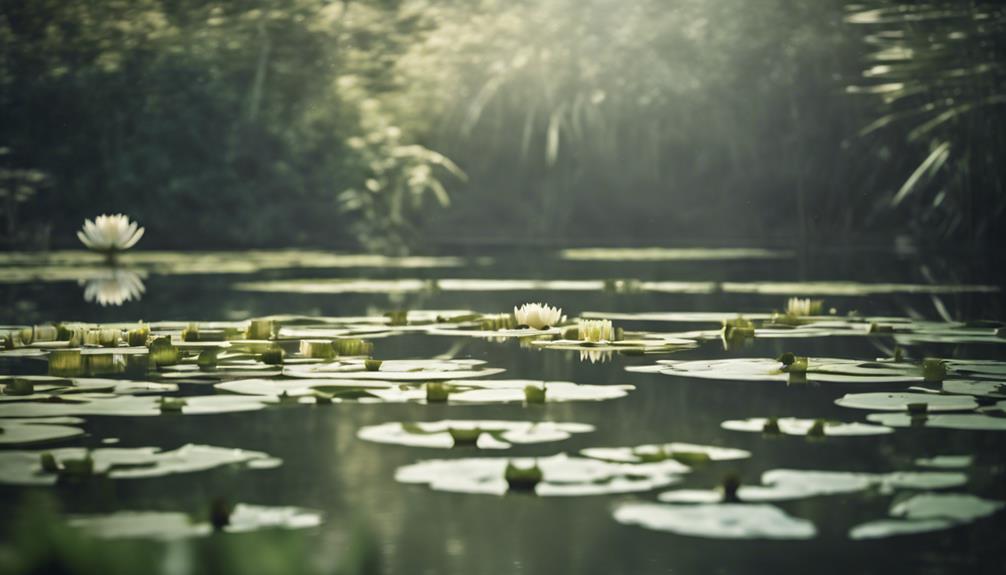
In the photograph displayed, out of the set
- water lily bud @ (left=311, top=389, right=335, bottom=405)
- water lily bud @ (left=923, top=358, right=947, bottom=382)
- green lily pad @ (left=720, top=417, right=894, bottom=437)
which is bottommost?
green lily pad @ (left=720, top=417, right=894, bottom=437)

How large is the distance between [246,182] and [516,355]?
1568cm

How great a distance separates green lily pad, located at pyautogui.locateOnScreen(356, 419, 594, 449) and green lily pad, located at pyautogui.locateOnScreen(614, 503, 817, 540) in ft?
2.92

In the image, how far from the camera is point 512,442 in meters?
4.39

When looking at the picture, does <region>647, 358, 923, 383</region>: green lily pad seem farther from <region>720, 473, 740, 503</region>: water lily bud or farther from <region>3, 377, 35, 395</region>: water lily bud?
<region>3, 377, 35, 395</region>: water lily bud

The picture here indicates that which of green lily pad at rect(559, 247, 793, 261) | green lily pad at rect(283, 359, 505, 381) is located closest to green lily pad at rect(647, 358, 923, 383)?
green lily pad at rect(283, 359, 505, 381)

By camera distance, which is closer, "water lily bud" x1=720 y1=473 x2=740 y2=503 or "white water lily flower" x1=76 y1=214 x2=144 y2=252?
"water lily bud" x1=720 y1=473 x2=740 y2=503

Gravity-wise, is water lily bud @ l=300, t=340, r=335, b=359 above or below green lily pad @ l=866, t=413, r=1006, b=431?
above

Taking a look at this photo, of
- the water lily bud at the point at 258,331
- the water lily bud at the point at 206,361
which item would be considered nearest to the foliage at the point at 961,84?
the water lily bud at the point at 258,331

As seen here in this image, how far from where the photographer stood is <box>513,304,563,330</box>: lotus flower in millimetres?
7270

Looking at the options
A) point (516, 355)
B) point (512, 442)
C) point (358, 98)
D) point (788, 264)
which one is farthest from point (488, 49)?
point (512, 442)

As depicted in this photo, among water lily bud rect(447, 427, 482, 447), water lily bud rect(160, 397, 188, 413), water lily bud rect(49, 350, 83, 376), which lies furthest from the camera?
water lily bud rect(49, 350, 83, 376)

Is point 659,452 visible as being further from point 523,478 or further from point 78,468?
point 78,468

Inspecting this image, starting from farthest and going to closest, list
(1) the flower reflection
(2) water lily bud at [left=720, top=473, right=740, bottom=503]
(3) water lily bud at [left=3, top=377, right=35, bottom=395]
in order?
1. (1) the flower reflection
2. (3) water lily bud at [left=3, top=377, right=35, bottom=395]
3. (2) water lily bud at [left=720, top=473, right=740, bottom=503]

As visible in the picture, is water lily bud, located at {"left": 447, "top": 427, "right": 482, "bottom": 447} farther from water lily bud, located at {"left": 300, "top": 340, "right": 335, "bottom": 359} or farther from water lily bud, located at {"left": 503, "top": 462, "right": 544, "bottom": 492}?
water lily bud, located at {"left": 300, "top": 340, "right": 335, "bottom": 359}
